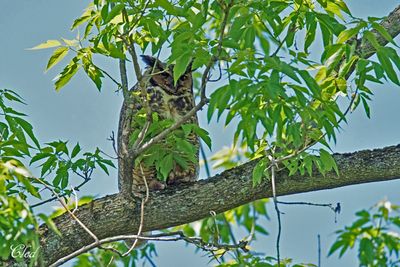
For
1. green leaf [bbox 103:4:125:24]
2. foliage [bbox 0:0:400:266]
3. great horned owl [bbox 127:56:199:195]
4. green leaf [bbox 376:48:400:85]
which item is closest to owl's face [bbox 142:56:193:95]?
great horned owl [bbox 127:56:199:195]

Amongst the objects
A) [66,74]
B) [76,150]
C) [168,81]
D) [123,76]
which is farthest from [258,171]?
[168,81]

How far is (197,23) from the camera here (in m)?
3.44

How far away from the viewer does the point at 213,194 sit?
166 inches

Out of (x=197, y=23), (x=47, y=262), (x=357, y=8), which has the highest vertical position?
(x=357, y=8)

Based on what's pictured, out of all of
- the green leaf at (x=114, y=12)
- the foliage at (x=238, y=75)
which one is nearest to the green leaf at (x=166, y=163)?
the foliage at (x=238, y=75)

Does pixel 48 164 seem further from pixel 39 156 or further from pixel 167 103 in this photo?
pixel 167 103

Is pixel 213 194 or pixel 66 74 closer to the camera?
pixel 66 74

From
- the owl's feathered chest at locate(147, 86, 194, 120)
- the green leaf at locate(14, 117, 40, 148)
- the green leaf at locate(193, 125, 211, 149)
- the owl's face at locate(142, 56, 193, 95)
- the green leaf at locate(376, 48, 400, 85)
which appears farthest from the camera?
the owl's face at locate(142, 56, 193, 95)

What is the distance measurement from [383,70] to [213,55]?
0.61 meters

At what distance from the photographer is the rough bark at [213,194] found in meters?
4.16

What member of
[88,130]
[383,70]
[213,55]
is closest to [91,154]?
[213,55]

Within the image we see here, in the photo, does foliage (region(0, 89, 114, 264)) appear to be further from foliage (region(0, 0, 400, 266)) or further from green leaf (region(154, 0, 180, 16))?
green leaf (region(154, 0, 180, 16))

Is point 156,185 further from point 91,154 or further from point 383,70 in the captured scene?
point 383,70

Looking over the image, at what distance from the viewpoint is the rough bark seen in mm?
4160
